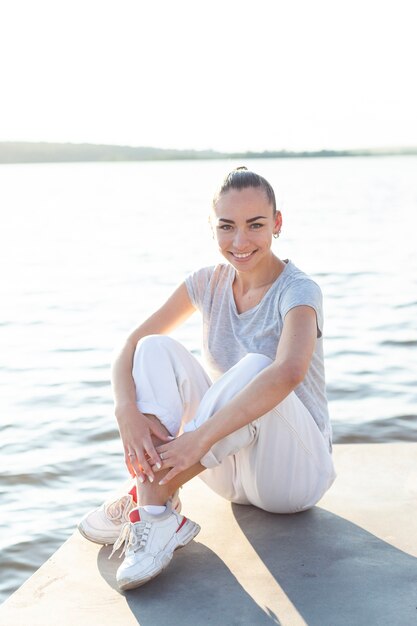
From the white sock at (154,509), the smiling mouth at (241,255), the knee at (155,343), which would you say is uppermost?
the smiling mouth at (241,255)

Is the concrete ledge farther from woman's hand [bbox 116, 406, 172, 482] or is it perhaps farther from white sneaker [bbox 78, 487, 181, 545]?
woman's hand [bbox 116, 406, 172, 482]

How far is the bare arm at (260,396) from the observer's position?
3.10 meters

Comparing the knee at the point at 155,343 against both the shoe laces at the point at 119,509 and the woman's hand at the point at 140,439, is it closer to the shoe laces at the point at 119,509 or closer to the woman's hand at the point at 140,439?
Result: the woman's hand at the point at 140,439

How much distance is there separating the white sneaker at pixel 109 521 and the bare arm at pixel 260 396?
28cm

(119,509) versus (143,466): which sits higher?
(143,466)

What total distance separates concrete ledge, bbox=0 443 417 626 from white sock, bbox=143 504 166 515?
0.20m

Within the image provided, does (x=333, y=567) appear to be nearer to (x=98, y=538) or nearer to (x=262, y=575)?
(x=262, y=575)

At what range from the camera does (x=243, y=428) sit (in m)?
3.17

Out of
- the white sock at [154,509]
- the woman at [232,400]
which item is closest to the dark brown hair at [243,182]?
the woman at [232,400]

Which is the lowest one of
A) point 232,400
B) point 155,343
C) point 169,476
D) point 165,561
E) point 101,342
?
point 101,342

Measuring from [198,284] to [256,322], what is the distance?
0.35 m

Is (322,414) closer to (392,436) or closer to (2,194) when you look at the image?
(392,436)

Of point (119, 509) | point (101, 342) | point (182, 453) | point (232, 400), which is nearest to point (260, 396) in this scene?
point (232, 400)

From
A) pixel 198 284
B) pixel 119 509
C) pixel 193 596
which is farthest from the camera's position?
pixel 198 284
